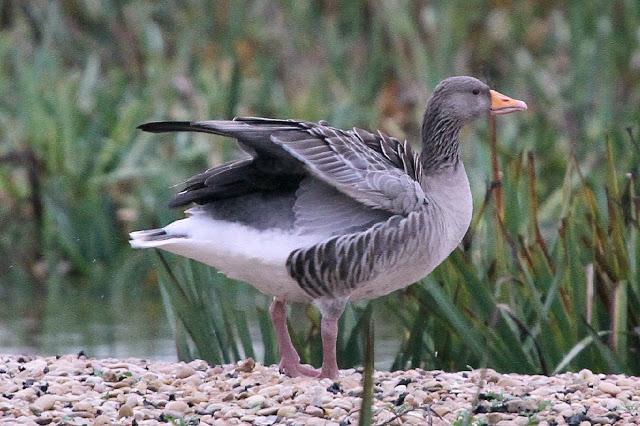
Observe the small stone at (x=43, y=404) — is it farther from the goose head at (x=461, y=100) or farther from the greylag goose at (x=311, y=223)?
the goose head at (x=461, y=100)

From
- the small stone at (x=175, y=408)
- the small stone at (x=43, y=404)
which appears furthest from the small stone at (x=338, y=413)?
the small stone at (x=43, y=404)

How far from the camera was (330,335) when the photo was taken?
Answer: 562 cm

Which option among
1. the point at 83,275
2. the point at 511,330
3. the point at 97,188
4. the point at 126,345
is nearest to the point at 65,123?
the point at 97,188

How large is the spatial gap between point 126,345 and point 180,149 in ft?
9.03

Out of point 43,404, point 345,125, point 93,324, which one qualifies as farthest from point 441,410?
point 345,125

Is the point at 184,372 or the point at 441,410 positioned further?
the point at 184,372

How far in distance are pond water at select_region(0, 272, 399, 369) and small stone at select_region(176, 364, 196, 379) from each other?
213 centimetres

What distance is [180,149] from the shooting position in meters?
10.9

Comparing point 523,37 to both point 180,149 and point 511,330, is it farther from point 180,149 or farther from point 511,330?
point 511,330

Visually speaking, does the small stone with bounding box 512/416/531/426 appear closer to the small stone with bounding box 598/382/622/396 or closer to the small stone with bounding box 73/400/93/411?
the small stone with bounding box 598/382/622/396

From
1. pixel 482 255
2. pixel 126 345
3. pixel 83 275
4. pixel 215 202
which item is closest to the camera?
pixel 215 202

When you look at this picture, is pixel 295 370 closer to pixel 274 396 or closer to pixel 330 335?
pixel 330 335

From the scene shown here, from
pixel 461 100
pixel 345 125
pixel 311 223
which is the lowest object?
pixel 311 223

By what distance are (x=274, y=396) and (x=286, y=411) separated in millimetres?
217
